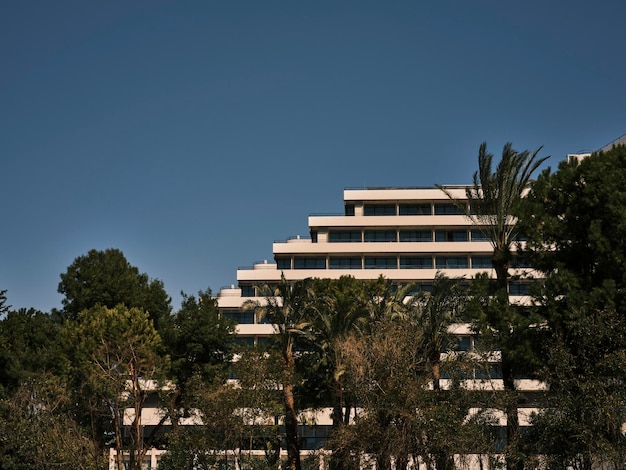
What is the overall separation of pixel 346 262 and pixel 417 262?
6.75 m

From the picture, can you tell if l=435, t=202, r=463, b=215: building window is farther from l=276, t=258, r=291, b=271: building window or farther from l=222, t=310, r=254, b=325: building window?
l=222, t=310, r=254, b=325: building window

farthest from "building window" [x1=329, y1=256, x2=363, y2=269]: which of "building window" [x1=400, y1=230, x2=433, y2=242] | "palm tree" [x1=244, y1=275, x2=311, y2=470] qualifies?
"palm tree" [x1=244, y1=275, x2=311, y2=470]

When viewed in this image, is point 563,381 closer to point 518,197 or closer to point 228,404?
point 518,197

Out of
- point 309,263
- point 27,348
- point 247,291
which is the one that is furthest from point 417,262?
point 27,348

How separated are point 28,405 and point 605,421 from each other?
27.8 metres

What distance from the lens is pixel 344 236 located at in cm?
8356

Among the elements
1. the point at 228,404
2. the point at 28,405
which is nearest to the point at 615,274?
the point at 228,404

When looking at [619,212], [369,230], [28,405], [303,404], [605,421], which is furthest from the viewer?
[369,230]

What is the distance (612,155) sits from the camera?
38.7m

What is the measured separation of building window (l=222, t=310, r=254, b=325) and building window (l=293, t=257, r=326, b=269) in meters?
6.52

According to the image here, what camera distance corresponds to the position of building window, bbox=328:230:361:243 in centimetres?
8356

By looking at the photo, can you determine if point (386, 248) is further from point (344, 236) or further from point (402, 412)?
point (402, 412)

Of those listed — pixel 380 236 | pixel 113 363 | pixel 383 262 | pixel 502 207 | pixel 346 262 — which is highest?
pixel 380 236

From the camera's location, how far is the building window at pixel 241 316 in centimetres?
7862
